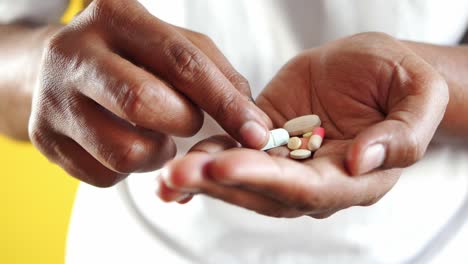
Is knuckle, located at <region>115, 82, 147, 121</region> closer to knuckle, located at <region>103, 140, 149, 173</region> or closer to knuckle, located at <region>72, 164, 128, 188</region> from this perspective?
knuckle, located at <region>103, 140, 149, 173</region>

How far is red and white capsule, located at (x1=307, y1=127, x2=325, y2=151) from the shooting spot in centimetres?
67

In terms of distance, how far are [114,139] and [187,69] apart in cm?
12

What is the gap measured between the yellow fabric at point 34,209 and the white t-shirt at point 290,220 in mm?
930

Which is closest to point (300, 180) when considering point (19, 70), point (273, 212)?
point (273, 212)

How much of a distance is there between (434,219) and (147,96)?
51 cm

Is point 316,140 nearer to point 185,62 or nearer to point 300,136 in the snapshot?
point 300,136

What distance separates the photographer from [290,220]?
78 centimetres

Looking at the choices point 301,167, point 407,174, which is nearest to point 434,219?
point 407,174

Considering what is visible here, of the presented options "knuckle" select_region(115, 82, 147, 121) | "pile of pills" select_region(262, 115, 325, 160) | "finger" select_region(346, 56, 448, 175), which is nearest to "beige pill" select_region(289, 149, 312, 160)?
"pile of pills" select_region(262, 115, 325, 160)

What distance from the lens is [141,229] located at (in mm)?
832

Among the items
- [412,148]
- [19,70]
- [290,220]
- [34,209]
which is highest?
[412,148]

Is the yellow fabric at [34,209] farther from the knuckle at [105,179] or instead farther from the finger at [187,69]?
the finger at [187,69]

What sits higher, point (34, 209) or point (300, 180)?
point (300, 180)

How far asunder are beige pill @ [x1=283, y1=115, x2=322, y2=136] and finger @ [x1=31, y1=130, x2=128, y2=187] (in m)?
0.24
